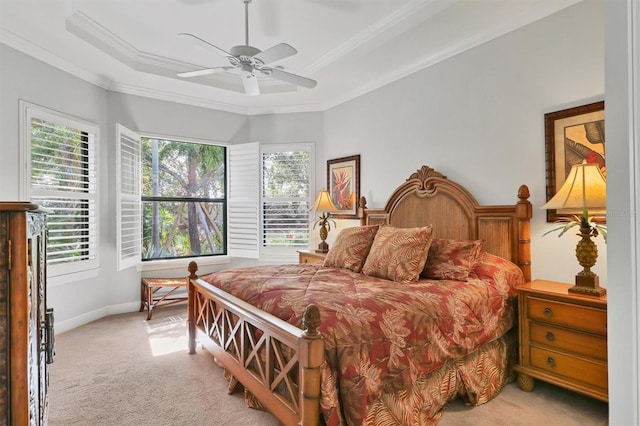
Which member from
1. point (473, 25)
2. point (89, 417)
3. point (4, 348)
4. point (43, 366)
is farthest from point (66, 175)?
point (473, 25)

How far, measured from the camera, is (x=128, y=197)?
4414 millimetres

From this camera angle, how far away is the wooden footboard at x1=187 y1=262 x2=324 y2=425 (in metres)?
1.62

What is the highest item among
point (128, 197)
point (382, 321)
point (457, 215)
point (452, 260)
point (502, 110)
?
point (502, 110)

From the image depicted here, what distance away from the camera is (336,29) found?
131 inches

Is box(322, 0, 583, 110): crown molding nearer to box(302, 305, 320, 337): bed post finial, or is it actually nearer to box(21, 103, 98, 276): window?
box(302, 305, 320, 337): bed post finial

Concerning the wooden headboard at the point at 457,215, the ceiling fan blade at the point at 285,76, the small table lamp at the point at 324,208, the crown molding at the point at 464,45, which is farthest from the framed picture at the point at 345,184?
the ceiling fan blade at the point at 285,76

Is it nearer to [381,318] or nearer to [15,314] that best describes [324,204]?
[381,318]

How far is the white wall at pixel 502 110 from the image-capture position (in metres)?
2.61

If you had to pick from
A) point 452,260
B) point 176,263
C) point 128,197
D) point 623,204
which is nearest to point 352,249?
point 452,260

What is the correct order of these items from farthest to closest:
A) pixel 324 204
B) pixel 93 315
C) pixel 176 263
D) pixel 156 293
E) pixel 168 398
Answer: pixel 176 263, pixel 156 293, pixel 324 204, pixel 93 315, pixel 168 398

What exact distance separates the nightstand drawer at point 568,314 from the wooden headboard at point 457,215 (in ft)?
1.56

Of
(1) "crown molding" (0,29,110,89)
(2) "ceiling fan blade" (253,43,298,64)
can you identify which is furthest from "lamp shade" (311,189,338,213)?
(1) "crown molding" (0,29,110,89)

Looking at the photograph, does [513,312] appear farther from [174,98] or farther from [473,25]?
[174,98]

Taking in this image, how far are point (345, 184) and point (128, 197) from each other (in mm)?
2698
